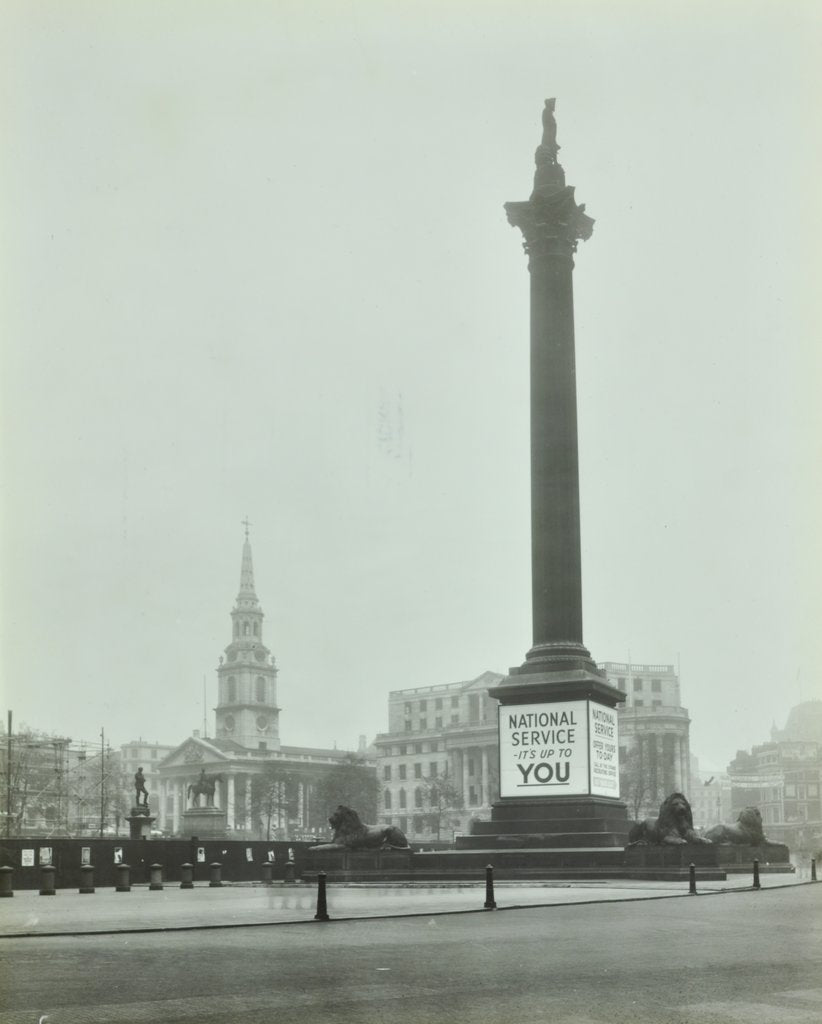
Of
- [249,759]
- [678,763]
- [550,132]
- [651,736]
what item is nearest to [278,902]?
[550,132]

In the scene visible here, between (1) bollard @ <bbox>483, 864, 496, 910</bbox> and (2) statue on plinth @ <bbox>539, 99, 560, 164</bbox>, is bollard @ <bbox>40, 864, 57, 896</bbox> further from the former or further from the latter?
(2) statue on plinth @ <bbox>539, 99, 560, 164</bbox>

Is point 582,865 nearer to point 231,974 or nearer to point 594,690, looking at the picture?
point 594,690

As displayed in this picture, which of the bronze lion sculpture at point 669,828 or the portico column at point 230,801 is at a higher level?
the bronze lion sculpture at point 669,828

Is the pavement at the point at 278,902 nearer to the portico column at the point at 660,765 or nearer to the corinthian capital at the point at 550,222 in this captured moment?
the corinthian capital at the point at 550,222

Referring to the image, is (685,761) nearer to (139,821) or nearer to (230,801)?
(230,801)

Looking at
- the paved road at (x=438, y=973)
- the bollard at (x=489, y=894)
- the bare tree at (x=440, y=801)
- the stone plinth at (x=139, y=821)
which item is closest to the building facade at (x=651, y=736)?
the bare tree at (x=440, y=801)

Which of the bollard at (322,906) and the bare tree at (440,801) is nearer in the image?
the bollard at (322,906)
